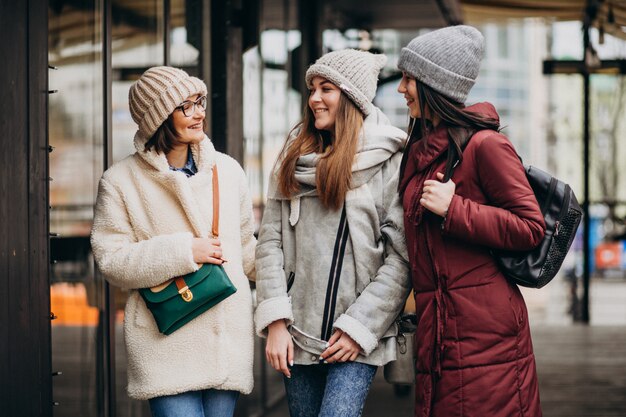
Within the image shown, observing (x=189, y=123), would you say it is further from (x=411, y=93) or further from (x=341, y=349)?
(x=341, y=349)

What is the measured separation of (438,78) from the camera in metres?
3.22

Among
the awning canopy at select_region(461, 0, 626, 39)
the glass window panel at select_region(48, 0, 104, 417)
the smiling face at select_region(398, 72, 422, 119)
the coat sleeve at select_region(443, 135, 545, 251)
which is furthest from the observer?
the awning canopy at select_region(461, 0, 626, 39)

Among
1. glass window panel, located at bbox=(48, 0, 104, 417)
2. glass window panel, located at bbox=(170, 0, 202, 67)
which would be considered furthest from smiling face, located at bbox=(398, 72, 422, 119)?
glass window panel, located at bbox=(170, 0, 202, 67)

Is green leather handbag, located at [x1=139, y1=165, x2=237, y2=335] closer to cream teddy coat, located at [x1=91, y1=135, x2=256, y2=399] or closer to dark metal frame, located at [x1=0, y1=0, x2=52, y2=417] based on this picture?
cream teddy coat, located at [x1=91, y1=135, x2=256, y2=399]

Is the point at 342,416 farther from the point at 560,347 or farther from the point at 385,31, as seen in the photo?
the point at 385,31

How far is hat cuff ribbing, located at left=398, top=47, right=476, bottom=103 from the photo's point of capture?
127 inches

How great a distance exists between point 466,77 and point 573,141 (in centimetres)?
4481

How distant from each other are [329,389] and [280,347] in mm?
207

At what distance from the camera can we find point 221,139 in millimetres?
6262

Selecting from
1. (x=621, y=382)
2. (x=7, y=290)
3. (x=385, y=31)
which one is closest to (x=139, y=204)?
(x=7, y=290)

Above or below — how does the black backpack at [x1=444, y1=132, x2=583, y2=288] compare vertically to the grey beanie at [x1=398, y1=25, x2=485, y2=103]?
below

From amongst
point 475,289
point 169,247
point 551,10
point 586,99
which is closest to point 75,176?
point 169,247

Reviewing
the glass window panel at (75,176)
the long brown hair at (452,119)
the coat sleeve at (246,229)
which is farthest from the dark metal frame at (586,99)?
the long brown hair at (452,119)

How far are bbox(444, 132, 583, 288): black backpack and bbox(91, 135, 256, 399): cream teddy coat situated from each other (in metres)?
0.90
